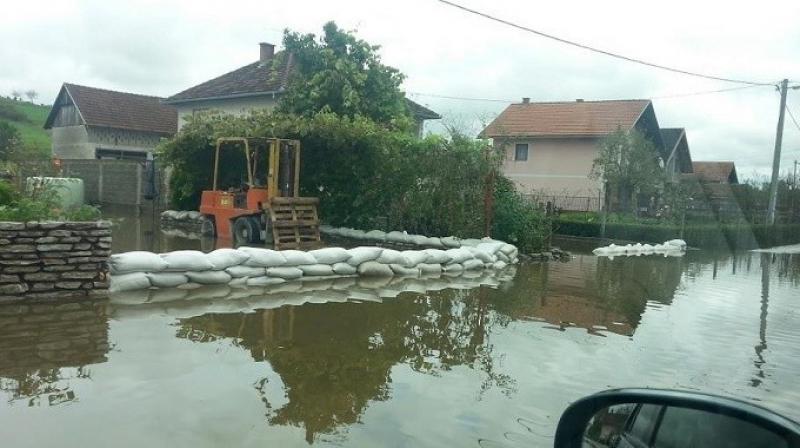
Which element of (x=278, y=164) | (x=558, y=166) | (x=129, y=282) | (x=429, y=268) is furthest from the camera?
(x=558, y=166)

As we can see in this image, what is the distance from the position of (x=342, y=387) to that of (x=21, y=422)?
6.48 feet

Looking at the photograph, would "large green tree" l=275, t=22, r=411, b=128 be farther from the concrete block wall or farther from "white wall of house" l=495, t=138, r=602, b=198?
"white wall of house" l=495, t=138, r=602, b=198

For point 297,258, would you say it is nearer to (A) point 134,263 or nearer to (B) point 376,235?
(A) point 134,263

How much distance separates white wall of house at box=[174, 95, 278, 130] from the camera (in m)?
22.3

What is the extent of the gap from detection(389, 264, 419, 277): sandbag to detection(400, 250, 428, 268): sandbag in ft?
0.20

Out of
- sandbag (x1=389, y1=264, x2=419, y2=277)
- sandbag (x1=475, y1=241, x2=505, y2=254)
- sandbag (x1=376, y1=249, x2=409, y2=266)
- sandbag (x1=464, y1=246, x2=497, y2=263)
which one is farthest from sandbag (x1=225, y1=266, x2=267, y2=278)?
sandbag (x1=475, y1=241, x2=505, y2=254)

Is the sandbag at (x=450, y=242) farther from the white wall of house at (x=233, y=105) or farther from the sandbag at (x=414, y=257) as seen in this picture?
the white wall of house at (x=233, y=105)

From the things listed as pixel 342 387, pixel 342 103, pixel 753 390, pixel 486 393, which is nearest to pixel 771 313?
pixel 753 390

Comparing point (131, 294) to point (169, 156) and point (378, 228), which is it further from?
point (169, 156)

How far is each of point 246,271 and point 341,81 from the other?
11.5 meters

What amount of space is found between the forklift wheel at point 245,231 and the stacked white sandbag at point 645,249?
28.0ft

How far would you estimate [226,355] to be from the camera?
17.6ft

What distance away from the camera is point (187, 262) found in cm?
809

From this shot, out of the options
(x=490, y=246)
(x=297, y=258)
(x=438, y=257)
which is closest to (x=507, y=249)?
(x=490, y=246)
